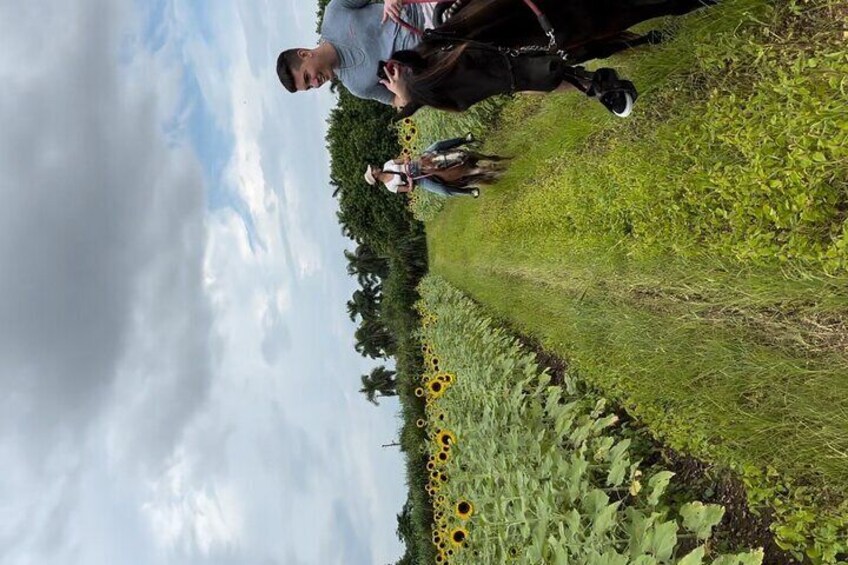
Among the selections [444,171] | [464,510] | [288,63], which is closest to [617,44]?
[288,63]

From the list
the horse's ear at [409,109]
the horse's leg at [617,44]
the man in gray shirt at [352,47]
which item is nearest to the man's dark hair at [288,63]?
the man in gray shirt at [352,47]

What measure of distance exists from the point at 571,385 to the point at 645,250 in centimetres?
225

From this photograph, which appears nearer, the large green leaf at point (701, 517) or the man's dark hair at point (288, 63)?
the large green leaf at point (701, 517)

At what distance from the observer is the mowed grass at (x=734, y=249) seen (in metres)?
3.57

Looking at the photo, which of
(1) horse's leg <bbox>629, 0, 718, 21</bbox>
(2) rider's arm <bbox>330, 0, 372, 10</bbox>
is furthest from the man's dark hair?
(1) horse's leg <bbox>629, 0, 718, 21</bbox>

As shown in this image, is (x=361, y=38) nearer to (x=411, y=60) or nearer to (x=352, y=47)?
(x=352, y=47)

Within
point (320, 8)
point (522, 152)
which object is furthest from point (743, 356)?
point (320, 8)

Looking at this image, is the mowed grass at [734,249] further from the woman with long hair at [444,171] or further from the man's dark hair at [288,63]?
the woman with long hair at [444,171]

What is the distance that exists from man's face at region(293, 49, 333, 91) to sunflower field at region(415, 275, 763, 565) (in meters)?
3.84

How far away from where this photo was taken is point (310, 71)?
5.28m

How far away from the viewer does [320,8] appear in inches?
914

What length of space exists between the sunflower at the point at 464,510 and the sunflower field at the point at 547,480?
17 mm

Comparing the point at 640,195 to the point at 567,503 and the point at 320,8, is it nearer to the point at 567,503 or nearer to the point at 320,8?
the point at 567,503

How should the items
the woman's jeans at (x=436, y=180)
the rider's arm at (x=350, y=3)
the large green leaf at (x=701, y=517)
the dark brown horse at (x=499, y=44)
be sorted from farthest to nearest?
the woman's jeans at (x=436, y=180), the rider's arm at (x=350, y=3), the dark brown horse at (x=499, y=44), the large green leaf at (x=701, y=517)
